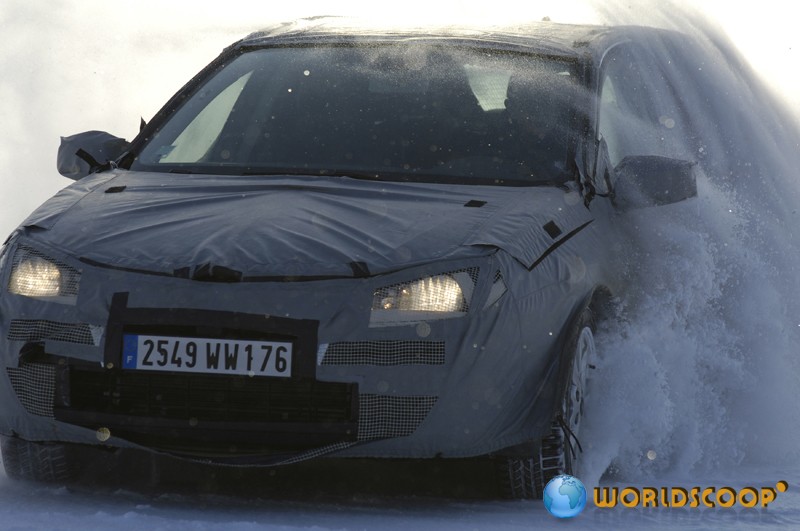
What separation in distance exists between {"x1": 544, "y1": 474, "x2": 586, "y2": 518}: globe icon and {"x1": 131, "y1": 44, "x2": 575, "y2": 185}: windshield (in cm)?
119

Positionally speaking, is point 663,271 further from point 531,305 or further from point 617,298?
point 531,305

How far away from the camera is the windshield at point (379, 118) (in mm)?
6020

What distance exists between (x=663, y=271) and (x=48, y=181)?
25.1ft

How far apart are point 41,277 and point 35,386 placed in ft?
1.09

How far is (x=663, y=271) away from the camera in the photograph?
629cm

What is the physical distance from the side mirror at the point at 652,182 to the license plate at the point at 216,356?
69.3 inches

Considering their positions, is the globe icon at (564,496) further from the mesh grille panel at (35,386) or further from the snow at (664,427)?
the mesh grille panel at (35,386)

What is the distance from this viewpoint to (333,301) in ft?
15.8

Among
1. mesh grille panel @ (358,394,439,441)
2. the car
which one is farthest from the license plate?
mesh grille panel @ (358,394,439,441)

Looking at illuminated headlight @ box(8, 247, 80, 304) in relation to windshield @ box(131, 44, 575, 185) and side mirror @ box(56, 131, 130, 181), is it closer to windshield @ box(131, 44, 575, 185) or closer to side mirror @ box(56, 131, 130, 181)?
windshield @ box(131, 44, 575, 185)

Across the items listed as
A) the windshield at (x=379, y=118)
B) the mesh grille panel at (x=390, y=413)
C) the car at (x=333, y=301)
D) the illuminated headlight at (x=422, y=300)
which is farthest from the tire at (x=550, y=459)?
the windshield at (x=379, y=118)

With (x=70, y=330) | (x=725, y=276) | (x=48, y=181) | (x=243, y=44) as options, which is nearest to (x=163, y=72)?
(x=48, y=181)

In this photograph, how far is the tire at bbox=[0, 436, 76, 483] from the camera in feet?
17.7

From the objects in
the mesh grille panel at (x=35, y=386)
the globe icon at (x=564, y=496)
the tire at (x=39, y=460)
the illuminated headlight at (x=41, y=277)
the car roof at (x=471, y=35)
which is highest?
the car roof at (x=471, y=35)
